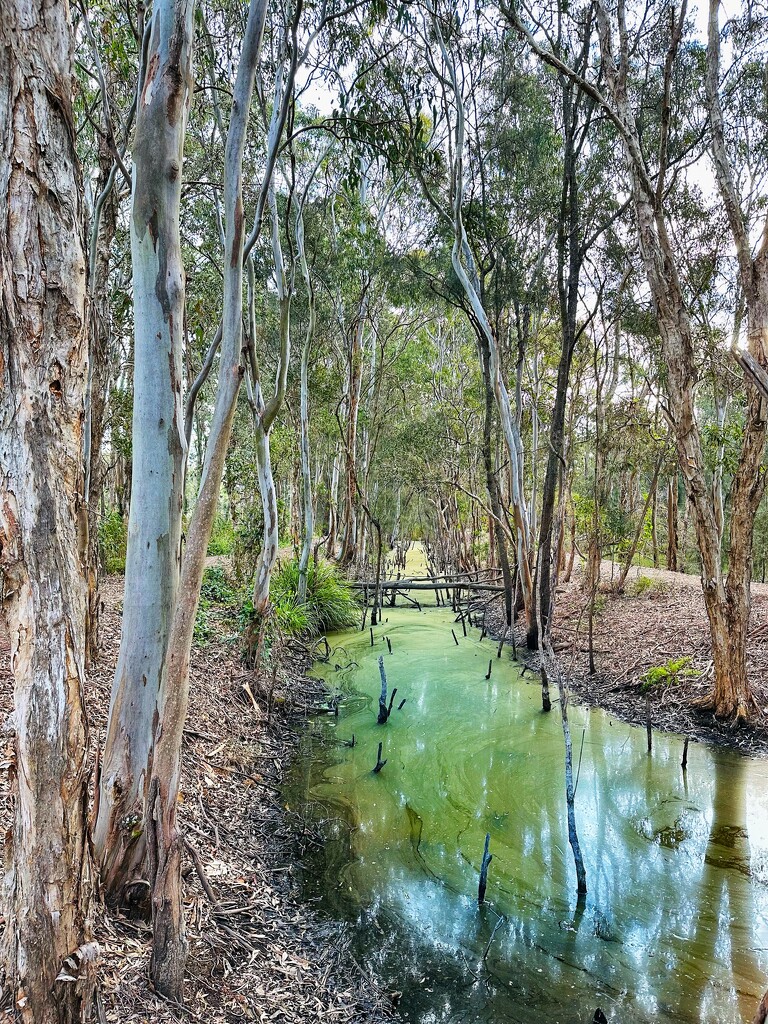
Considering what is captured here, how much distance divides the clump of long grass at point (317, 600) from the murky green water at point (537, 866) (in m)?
3.07

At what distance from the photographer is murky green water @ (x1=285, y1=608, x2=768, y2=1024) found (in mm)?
2891

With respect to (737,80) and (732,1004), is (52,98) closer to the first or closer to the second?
(732,1004)

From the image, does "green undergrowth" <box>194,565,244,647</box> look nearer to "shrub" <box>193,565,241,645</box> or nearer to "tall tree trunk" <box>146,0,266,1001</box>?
"shrub" <box>193,565,241,645</box>

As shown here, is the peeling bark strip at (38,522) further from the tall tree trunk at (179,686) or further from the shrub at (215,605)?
the shrub at (215,605)

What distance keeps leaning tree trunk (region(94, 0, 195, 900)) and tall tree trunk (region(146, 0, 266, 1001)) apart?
0.51 ft

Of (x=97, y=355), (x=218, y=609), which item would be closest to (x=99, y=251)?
(x=97, y=355)

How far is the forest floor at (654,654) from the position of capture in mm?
6363

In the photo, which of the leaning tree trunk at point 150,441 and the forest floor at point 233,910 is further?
the leaning tree trunk at point 150,441

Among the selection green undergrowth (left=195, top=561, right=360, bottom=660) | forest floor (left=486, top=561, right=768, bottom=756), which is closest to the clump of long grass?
green undergrowth (left=195, top=561, right=360, bottom=660)

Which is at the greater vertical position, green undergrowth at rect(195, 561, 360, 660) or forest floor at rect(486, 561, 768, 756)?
green undergrowth at rect(195, 561, 360, 660)

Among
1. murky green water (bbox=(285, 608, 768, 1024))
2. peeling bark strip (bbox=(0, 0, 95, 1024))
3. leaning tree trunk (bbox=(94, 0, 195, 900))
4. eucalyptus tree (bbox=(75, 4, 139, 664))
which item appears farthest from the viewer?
eucalyptus tree (bbox=(75, 4, 139, 664))

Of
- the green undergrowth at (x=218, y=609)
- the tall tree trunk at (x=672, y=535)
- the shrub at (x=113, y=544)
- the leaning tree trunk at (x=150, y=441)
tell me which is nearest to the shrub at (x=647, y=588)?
the tall tree trunk at (x=672, y=535)

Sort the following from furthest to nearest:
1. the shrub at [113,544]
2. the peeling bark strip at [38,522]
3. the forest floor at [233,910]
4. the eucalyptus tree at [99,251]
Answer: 1. the shrub at [113,544]
2. the eucalyptus tree at [99,251]
3. the forest floor at [233,910]
4. the peeling bark strip at [38,522]

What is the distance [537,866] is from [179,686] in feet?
10.7
